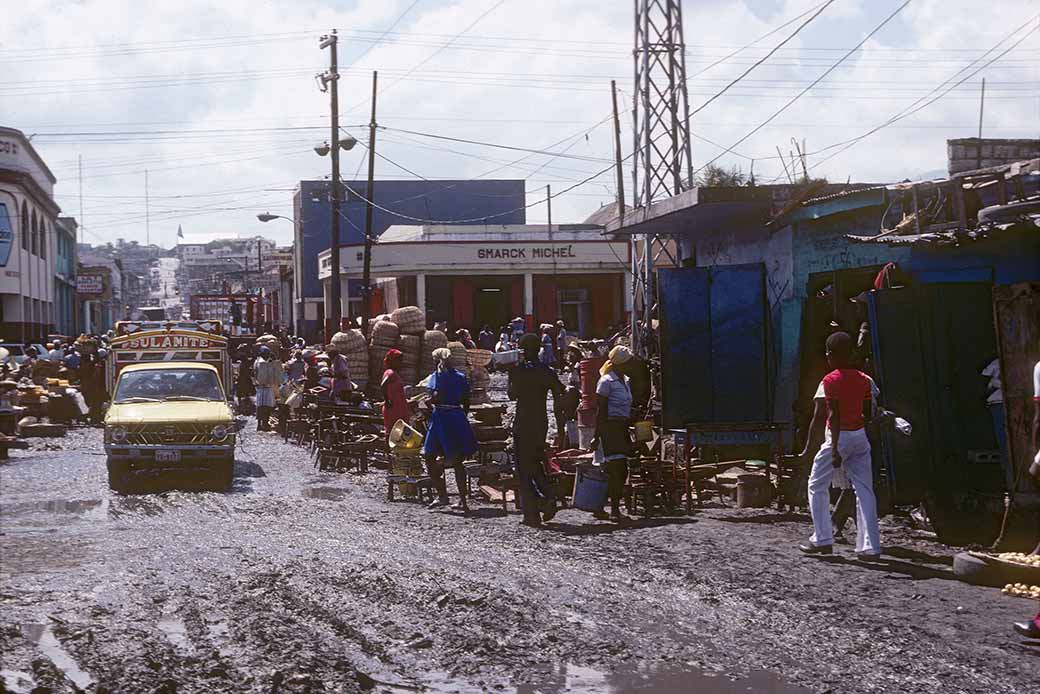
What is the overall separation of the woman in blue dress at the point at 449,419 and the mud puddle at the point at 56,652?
6.13 meters

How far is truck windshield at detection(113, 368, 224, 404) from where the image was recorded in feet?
59.7

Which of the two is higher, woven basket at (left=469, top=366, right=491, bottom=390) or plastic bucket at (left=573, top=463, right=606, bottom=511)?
woven basket at (left=469, top=366, right=491, bottom=390)

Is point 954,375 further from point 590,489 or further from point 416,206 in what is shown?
point 416,206

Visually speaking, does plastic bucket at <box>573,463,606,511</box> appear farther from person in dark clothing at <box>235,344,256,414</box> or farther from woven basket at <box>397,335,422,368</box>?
person in dark clothing at <box>235,344,256,414</box>

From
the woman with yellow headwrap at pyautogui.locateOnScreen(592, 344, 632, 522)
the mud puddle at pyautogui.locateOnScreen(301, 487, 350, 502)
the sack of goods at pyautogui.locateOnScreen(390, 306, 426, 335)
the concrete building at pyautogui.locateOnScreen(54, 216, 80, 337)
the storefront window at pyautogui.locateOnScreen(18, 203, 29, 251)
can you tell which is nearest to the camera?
the woman with yellow headwrap at pyautogui.locateOnScreen(592, 344, 632, 522)

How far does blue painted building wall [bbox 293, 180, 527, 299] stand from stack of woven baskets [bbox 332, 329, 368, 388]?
4644 cm

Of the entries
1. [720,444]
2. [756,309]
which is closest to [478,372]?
[756,309]

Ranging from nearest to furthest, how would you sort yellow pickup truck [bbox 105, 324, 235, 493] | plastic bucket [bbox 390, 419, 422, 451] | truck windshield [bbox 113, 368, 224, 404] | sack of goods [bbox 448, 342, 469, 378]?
plastic bucket [bbox 390, 419, 422, 451]
yellow pickup truck [bbox 105, 324, 235, 493]
truck windshield [bbox 113, 368, 224, 404]
sack of goods [bbox 448, 342, 469, 378]

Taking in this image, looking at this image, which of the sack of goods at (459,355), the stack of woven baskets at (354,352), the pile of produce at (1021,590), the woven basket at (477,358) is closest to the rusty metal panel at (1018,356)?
the pile of produce at (1021,590)

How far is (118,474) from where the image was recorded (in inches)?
670

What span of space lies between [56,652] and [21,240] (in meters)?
51.9

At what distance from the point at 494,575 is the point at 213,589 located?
2.12 m

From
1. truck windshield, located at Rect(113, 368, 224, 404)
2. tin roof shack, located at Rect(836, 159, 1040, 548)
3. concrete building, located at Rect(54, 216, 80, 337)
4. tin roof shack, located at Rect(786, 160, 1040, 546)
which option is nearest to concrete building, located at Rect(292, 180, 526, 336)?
concrete building, located at Rect(54, 216, 80, 337)

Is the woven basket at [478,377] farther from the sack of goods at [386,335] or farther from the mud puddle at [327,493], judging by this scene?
the mud puddle at [327,493]
